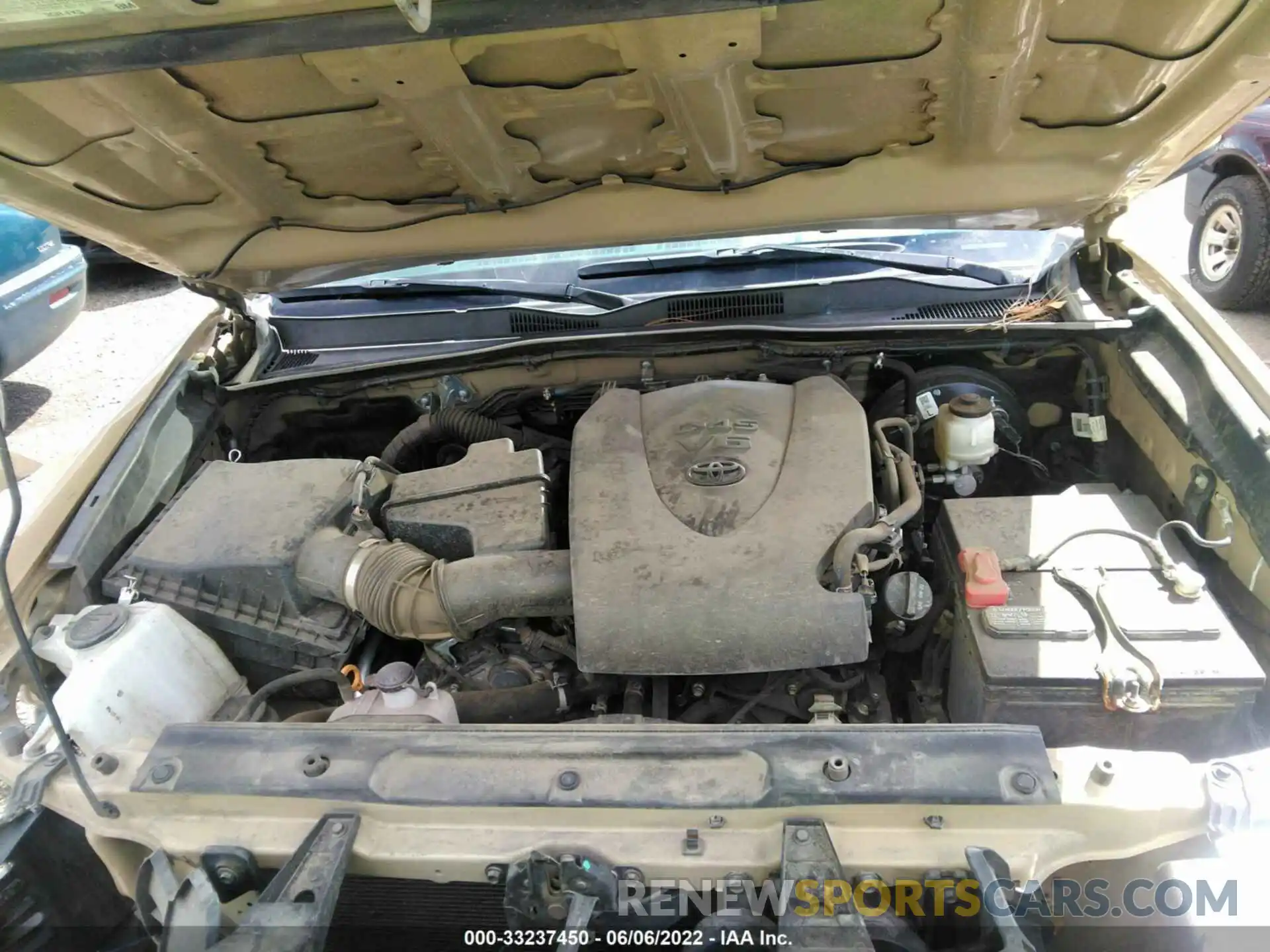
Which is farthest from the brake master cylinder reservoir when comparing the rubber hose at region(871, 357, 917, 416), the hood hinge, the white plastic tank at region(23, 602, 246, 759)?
the white plastic tank at region(23, 602, 246, 759)

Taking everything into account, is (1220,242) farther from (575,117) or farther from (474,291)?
(575,117)

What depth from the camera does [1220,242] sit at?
15.5ft

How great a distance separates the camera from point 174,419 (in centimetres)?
204

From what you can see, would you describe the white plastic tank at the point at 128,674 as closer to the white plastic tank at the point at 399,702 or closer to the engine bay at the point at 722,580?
A: the engine bay at the point at 722,580

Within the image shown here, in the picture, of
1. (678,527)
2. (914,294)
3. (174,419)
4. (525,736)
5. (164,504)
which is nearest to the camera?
(525,736)

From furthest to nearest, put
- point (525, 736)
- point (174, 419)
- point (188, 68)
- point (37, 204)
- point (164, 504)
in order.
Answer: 1. point (174, 419)
2. point (164, 504)
3. point (37, 204)
4. point (188, 68)
5. point (525, 736)

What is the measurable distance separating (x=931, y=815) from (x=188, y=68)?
1.64 meters

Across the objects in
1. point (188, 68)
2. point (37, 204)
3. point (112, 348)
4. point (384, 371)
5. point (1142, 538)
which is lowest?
point (112, 348)

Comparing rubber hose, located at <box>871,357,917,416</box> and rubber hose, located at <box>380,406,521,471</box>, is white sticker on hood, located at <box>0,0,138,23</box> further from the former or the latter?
rubber hose, located at <box>871,357,917,416</box>

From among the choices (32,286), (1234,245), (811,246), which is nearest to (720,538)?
(811,246)

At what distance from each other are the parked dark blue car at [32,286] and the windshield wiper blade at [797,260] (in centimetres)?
351

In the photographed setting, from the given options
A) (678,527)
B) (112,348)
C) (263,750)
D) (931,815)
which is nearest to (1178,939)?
(931,815)

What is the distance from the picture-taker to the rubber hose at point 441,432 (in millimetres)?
2055

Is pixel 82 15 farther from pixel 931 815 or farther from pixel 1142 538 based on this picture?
pixel 1142 538
